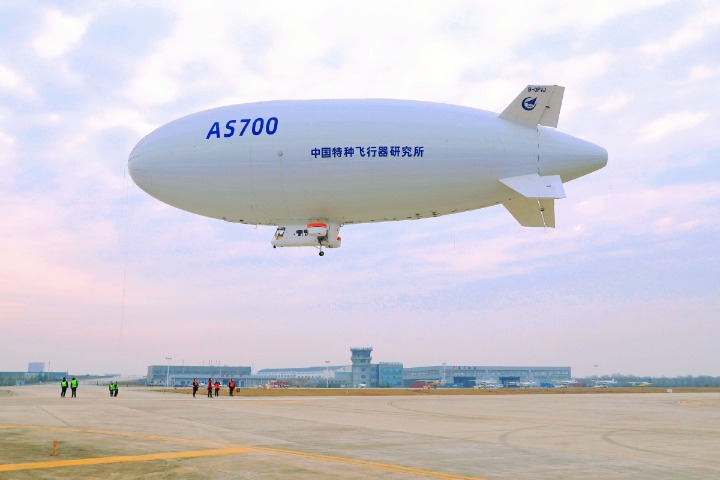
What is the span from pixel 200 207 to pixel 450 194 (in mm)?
11823

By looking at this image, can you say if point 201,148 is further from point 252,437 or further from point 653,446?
point 653,446

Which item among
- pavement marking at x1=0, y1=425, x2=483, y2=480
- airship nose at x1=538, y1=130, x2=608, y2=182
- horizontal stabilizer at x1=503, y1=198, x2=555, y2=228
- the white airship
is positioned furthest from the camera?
horizontal stabilizer at x1=503, y1=198, x2=555, y2=228

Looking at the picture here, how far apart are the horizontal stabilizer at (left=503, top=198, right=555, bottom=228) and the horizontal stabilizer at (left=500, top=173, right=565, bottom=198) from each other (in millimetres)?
954

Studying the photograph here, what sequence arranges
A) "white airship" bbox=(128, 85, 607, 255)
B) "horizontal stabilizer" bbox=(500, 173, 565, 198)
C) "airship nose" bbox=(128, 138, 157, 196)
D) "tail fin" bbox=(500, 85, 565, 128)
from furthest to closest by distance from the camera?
"airship nose" bbox=(128, 138, 157, 196), "tail fin" bbox=(500, 85, 565, 128), "white airship" bbox=(128, 85, 607, 255), "horizontal stabilizer" bbox=(500, 173, 565, 198)

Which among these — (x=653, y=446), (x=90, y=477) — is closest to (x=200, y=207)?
(x=90, y=477)

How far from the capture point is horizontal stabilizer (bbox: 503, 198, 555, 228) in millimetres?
27859

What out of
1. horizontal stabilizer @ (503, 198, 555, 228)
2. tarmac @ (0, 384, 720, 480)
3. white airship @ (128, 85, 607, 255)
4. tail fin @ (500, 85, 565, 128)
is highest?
tail fin @ (500, 85, 565, 128)

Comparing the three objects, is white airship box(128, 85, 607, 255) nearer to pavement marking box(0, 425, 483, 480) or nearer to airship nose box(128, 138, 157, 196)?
airship nose box(128, 138, 157, 196)

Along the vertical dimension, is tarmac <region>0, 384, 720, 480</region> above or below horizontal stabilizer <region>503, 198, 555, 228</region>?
below

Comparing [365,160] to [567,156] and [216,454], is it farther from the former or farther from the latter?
[216,454]

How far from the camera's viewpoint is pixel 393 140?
85.4ft

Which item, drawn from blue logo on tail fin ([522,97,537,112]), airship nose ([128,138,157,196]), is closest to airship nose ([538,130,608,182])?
blue logo on tail fin ([522,97,537,112])

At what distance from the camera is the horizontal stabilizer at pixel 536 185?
25.8 meters

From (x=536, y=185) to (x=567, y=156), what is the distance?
1.90 metres
